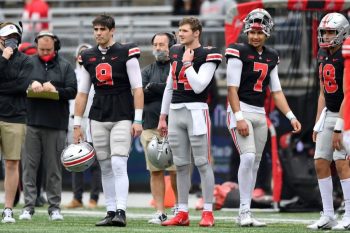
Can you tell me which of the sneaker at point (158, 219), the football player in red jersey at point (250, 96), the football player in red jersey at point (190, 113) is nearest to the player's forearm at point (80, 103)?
the football player in red jersey at point (190, 113)

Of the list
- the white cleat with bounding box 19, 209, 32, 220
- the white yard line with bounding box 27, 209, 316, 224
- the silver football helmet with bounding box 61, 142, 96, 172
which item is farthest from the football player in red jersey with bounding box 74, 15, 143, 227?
the white yard line with bounding box 27, 209, 316, 224

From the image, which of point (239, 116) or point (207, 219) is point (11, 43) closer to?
point (239, 116)

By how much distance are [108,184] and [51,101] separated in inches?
68.4

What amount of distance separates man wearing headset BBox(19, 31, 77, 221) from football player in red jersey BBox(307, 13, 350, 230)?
3090 millimetres

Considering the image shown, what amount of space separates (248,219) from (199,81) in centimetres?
147

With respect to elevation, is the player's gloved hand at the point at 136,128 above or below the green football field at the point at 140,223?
above

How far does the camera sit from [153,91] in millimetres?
12961

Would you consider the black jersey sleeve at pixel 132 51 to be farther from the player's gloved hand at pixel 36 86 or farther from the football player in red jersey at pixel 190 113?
the player's gloved hand at pixel 36 86

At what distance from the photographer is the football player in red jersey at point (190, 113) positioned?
11.4 meters

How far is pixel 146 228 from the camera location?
11164mm

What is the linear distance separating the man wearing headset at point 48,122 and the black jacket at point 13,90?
0.48 m

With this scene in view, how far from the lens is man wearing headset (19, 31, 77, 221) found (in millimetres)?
12922

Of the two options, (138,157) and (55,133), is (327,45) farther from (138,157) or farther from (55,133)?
(138,157)

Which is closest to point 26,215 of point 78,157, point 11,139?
point 11,139
